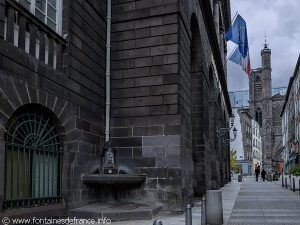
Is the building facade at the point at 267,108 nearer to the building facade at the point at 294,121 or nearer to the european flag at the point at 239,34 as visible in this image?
the building facade at the point at 294,121

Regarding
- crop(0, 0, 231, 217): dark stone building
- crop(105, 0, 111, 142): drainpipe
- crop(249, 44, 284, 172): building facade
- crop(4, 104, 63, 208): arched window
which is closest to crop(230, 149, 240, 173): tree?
crop(249, 44, 284, 172): building facade

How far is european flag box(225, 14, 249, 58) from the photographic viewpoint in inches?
1150

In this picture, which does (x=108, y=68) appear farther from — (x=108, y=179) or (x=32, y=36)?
(x=32, y=36)

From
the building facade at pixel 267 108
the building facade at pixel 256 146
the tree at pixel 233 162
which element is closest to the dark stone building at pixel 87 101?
the tree at pixel 233 162

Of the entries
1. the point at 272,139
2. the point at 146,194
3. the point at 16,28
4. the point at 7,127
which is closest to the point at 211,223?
the point at 146,194

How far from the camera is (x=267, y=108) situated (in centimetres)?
10550

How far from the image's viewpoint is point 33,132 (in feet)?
31.0

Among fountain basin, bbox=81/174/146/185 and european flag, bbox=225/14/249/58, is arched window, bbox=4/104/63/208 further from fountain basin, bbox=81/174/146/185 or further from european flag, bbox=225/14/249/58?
european flag, bbox=225/14/249/58

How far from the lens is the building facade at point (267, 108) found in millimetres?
103125

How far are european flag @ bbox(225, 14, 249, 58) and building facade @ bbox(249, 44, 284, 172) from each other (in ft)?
242

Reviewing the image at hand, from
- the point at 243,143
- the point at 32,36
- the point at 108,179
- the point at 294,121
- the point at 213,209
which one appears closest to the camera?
the point at 32,36

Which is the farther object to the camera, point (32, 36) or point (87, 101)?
point (87, 101)

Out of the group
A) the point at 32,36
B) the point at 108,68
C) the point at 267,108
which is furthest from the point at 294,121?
the point at 267,108

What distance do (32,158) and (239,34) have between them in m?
23.4
